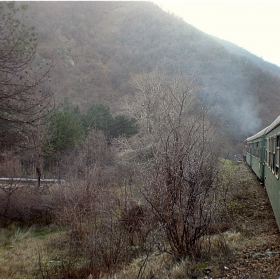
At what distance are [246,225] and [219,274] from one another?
317cm

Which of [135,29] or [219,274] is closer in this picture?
[219,274]

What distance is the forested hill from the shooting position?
1642 inches

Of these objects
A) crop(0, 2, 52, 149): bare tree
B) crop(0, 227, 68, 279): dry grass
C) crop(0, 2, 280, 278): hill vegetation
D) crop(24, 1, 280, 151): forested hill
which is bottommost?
crop(0, 227, 68, 279): dry grass

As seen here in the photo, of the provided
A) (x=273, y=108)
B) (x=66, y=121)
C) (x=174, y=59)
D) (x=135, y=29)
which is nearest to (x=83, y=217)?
(x=66, y=121)

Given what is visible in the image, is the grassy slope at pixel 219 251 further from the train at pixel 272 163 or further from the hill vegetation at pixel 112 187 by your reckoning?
the train at pixel 272 163

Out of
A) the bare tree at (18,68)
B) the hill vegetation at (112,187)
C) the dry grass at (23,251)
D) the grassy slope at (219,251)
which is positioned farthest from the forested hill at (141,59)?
the bare tree at (18,68)

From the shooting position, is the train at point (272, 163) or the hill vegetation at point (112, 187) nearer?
the hill vegetation at point (112, 187)

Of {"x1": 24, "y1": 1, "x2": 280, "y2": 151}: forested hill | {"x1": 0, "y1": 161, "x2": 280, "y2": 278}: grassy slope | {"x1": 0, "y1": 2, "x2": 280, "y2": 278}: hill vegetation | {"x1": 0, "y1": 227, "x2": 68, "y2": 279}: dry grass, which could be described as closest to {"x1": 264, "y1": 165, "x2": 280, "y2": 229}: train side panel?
{"x1": 0, "y1": 161, "x2": 280, "y2": 278}: grassy slope

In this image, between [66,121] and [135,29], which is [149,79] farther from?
[135,29]

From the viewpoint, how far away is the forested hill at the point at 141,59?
41719 millimetres

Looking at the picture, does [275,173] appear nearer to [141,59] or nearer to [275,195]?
[275,195]

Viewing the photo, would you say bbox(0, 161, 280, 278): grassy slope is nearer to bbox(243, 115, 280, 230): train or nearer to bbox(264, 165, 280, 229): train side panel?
bbox(264, 165, 280, 229): train side panel

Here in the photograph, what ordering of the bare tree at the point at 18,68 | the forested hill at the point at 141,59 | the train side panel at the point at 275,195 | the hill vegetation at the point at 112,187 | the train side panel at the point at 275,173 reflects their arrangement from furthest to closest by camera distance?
1. the forested hill at the point at 141,59
2. the bare tree at the point at 18,68
3. the train side panel at the point at 275,173
4. the train side panel at the point at 275,195
5. the hill vegetation at the point at 112,187

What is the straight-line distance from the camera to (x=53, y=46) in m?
61.9
